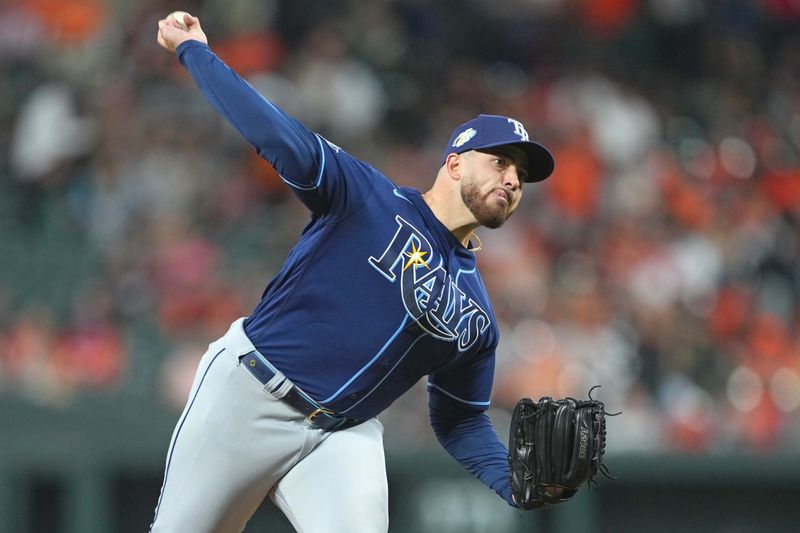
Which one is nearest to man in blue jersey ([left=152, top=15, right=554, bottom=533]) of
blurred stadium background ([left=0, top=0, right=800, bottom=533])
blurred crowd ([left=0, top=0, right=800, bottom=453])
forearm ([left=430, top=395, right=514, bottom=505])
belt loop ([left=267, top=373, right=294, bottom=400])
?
belt loop ([left=267, top=373, right=294, bottom=400])

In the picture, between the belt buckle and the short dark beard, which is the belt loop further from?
the short dark beard

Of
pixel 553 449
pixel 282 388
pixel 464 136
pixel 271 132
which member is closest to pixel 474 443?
pixel 553 449

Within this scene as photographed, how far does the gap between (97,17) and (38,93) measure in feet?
3.35

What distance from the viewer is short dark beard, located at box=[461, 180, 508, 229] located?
381cm

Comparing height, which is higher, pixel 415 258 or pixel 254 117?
pixel 254 117

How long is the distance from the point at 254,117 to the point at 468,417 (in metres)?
1.32

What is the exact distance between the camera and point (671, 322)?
24.9 feet

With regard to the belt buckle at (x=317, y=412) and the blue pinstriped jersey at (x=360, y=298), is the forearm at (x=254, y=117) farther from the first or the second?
the belt buckle at (x=317, y=412)

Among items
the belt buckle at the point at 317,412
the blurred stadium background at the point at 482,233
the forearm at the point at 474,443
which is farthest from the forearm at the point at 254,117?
the blurred stadium background at the point at 482,233

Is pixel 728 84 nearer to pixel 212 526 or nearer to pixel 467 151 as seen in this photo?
pixel 467 151

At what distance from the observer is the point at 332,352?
372 cm

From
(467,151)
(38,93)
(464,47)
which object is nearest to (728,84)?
(464,47)

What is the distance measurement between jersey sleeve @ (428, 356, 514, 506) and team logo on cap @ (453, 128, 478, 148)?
68 centimetres

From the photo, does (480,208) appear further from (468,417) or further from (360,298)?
(468,417)
